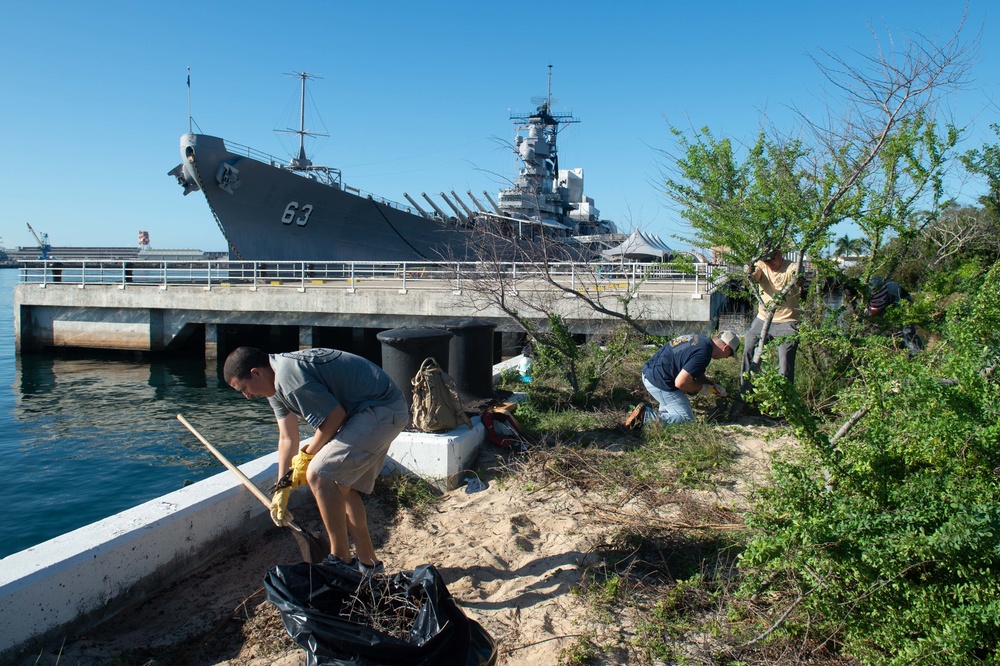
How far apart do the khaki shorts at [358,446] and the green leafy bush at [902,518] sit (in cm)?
192

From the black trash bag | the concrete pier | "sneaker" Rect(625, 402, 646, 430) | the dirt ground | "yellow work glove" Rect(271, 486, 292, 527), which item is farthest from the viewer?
the concrete pier

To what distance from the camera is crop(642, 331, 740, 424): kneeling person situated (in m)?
5.98

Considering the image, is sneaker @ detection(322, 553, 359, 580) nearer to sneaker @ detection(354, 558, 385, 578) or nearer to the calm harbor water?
sneaker @ detection(354, 558, 385, 578)

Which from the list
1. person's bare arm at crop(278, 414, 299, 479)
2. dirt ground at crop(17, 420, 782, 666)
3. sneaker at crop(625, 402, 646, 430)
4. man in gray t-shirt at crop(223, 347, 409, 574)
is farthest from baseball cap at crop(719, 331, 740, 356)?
person's bare arm at crop(278, 414, 299, 479)

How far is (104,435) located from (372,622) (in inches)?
406

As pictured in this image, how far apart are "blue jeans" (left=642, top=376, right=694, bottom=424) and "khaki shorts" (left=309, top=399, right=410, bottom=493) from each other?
303 centimetres

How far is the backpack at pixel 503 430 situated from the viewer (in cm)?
582

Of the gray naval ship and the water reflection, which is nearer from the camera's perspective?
the water reflection

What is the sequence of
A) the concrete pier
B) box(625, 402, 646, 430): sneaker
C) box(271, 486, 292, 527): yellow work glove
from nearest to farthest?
box(271, 486, 292, 527): yellow work glove < box(625, 402, 646, 430): sneaker < the concrete pier

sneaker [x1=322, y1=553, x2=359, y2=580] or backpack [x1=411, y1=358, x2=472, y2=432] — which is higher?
backpack [x1=411, y1=358, x2=472, y2=432]

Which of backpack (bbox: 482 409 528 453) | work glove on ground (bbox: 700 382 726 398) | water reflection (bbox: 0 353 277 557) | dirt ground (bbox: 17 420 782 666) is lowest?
water reflection (bbox: 0 353 277 557)

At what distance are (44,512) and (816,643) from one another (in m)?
7.81

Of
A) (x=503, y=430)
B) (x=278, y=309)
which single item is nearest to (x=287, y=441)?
(x=503, y=430)

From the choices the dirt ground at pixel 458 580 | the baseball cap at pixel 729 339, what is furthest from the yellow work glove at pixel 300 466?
the baseball cap at pixel 729 339
